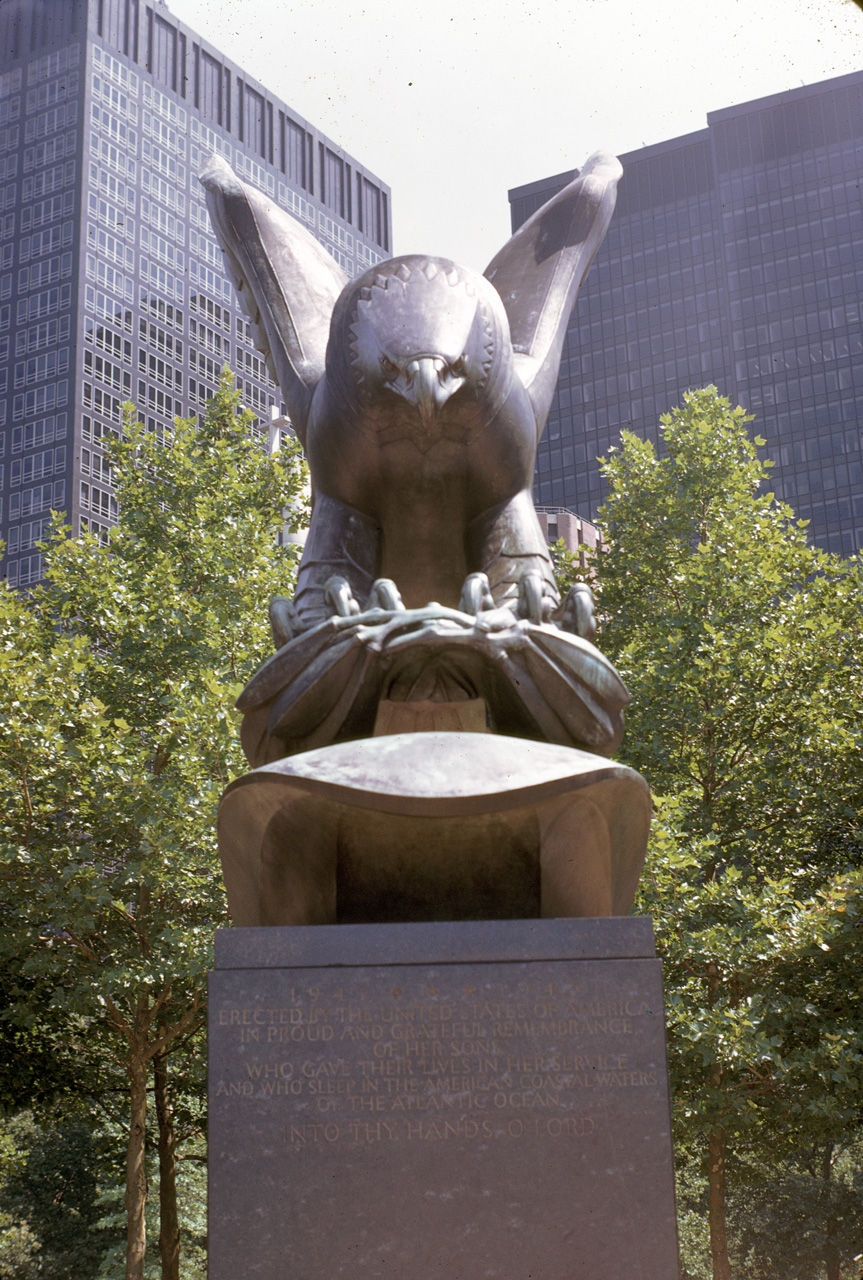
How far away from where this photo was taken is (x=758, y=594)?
18.3m

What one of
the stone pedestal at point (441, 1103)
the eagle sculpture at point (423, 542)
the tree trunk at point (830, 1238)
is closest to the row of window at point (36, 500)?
the tree trunk at point (830, 1238)

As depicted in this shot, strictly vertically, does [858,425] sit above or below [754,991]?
above

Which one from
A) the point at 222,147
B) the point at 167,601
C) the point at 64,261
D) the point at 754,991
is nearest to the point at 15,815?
the point at 167,601

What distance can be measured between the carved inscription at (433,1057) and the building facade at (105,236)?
73159 millimetres

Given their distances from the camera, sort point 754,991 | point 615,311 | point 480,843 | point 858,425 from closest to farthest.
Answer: point 480,843, point 754,991, point 858,425, point 615,311

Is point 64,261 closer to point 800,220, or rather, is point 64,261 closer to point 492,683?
point 800,220

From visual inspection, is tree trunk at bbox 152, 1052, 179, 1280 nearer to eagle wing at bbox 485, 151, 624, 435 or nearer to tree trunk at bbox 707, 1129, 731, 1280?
tree trunk at bbox 707, 1129, 731, 1280

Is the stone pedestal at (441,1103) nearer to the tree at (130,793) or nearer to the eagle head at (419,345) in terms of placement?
the eagle head at (419,345)

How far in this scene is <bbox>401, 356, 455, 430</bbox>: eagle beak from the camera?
18.0ft

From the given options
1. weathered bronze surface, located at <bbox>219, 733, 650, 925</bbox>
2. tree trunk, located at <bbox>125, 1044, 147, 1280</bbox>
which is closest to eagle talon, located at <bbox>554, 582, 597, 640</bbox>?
weathered bronze surface, located at <bbox>219, 733, 650, 925</bbox>

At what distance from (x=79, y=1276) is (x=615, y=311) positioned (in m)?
75.4

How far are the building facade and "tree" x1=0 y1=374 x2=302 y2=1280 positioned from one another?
193ft

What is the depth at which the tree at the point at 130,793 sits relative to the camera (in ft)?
50.1

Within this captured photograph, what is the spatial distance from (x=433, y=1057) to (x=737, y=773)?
45.3ft
